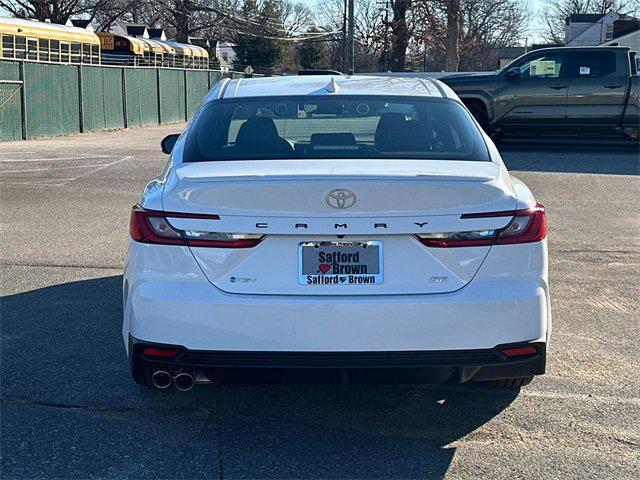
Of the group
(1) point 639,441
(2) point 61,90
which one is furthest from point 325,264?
(2) point 61,90

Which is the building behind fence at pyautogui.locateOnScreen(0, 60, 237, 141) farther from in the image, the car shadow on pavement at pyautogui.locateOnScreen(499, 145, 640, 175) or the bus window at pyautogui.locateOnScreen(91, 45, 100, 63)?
the car shadow on pavement at pyautogui.locateOnScreen(499, 145, 640, 175)

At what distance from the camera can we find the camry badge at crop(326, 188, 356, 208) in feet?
12.3

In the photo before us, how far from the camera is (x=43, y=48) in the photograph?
96.0 feet

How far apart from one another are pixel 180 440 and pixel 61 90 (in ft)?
73.8

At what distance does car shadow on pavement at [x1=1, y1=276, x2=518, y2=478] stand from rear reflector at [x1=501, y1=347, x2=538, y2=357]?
0.54 metres

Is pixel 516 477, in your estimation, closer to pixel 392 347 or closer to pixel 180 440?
pixel 392 347

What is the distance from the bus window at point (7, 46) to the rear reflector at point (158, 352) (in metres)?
24.2

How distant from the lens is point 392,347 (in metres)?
3.75

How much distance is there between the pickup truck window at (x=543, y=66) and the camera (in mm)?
18984

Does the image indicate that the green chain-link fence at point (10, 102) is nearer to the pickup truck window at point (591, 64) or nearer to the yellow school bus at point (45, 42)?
the yellow school bus at point (45, 42)

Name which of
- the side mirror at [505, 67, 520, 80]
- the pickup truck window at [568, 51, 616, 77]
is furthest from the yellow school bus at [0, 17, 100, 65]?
the pickup truck window at [568, 51, 616, 77]

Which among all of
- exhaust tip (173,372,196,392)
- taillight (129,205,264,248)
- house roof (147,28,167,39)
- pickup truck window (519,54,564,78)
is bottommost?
exhaust tip (173,372,196,392)

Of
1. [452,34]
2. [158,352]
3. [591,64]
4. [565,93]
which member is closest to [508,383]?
[158,352]

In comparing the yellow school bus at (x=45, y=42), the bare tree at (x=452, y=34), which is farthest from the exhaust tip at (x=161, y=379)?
the bare tree at (x=452, y=34)
